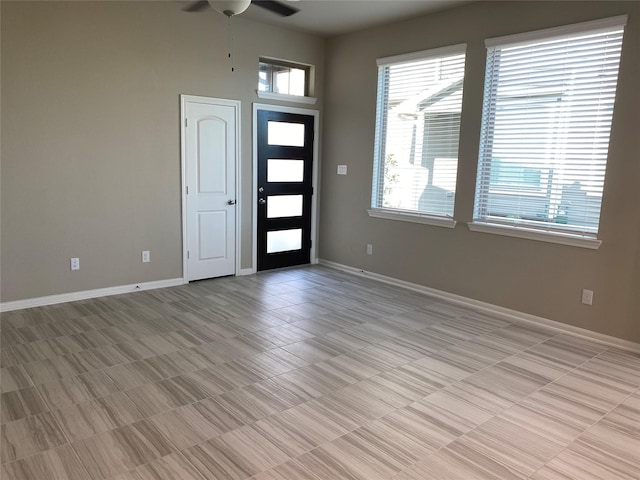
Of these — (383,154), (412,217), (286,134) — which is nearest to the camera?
(412,217)

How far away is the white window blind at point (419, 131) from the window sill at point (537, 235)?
43cm

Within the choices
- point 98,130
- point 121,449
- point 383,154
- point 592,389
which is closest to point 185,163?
point 98,130

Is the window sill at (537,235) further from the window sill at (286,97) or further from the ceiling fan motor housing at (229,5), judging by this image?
the ceiling fan motor housing at (229,5)

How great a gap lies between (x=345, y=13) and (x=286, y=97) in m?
1.31

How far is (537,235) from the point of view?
4398 mm

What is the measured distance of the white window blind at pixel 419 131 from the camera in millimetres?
5086

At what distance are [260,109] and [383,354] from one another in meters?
3.58

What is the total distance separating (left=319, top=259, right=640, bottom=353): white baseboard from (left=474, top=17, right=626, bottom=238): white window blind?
2.82ft

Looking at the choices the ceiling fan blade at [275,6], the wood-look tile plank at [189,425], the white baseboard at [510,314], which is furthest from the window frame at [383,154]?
the wood-look tile plank at [189,425]

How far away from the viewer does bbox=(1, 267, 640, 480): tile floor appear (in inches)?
92.5

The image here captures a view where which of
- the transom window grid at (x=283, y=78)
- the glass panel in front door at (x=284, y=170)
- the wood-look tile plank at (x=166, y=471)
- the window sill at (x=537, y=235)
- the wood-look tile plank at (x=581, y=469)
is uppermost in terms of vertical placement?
the transom window grid at (x=283, y=78)

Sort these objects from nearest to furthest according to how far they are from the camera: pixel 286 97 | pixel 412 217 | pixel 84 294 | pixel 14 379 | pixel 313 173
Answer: pixel 14 379, pixel 84 294, pixel 412 217, pixel 286 97, pixel 313 173

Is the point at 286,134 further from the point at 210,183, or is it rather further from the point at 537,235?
the point at 537,235

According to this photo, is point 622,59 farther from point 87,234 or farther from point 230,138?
point 87,234
